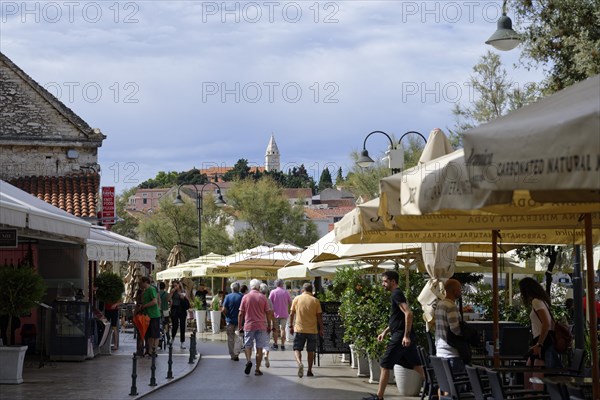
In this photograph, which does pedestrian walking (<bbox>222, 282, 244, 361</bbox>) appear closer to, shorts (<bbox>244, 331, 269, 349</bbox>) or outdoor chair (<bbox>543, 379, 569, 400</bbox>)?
shorts (<bbox>244, 331, 269, 349</bbox>)

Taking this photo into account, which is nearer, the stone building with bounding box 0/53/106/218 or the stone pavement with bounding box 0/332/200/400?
the stone pavement with bounding box 0/332/200/400

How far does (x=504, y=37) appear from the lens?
15016 mm

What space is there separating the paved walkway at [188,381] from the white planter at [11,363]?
0.23 meters

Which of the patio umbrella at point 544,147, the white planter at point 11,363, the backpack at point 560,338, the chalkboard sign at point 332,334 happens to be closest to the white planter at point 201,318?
the chalkboard sign at point 332,334

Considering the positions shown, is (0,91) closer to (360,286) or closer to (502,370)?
(360,286)

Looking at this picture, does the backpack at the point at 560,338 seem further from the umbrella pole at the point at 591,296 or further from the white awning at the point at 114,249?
the white awning at the point at 114,249

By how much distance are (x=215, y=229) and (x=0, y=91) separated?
1924 inches

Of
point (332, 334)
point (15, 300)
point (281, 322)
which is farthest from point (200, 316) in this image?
point (15, 300)

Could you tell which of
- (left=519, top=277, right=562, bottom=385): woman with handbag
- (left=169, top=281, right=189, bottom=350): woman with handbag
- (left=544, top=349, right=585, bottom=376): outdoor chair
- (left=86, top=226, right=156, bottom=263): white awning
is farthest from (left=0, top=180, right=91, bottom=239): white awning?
(left=169, top=281, right=189, bottom=350): woman with handbag

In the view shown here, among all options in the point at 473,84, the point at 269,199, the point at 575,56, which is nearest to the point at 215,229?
the point at 269,199

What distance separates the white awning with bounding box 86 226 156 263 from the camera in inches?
891

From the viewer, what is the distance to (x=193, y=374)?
20.0m

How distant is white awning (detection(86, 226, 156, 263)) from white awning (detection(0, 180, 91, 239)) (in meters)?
3.38

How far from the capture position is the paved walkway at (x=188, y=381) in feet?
51.8
